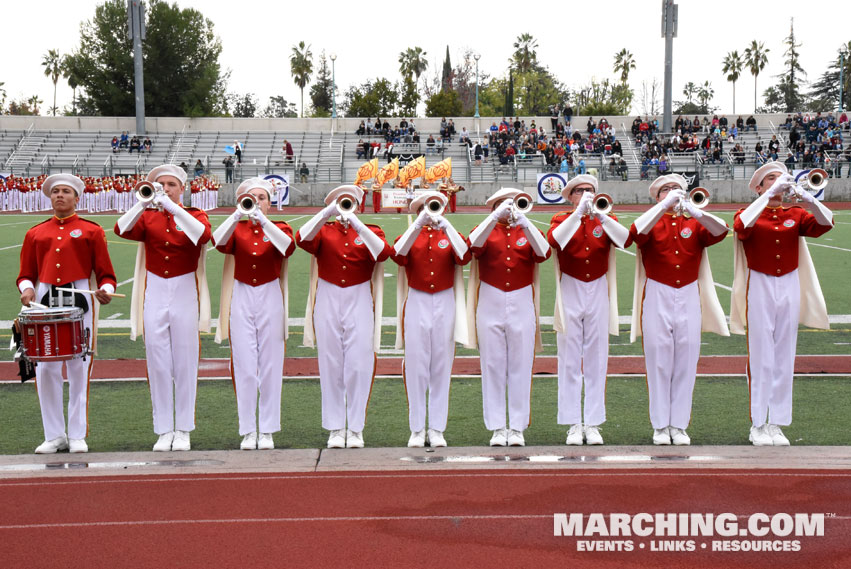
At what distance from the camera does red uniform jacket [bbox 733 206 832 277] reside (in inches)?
251

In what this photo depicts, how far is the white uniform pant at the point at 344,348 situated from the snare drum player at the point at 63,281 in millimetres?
1486

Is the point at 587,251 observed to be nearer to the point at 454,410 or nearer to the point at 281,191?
the point at 454,410

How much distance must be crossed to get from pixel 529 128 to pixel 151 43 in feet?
100

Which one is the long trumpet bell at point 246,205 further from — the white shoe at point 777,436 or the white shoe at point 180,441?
the white shoe at point 777,436

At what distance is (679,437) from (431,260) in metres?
2.12

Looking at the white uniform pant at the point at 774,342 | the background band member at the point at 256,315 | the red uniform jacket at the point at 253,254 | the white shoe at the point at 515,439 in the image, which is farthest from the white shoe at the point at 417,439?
the white uniform pant at the point at 774,342

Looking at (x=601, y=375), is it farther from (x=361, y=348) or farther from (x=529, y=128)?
(x=529, y=128)

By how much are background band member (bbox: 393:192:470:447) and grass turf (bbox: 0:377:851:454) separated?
0.89 ft

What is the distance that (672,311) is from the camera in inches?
251

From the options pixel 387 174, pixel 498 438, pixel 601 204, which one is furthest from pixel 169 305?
pixel 387 174

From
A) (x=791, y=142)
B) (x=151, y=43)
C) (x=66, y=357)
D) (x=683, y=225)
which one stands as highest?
(x=151, y=43)

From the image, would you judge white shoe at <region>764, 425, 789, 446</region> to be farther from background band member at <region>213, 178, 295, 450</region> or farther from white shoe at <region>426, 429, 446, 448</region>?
background band member at <region>213, 178, 295, 450</region>

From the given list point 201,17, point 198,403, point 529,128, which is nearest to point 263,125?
point 529,128

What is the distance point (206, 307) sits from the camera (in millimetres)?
6418
